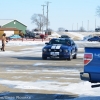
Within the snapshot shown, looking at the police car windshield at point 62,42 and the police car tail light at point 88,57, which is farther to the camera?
the police car windshield at point 62,42

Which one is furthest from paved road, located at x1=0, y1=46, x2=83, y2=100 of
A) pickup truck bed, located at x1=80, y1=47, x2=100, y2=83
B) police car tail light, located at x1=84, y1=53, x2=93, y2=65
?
police car tail light, located at x1=84, y1=53, x2=93, y2=65

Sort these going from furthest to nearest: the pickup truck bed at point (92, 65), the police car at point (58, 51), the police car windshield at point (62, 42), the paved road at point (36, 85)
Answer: the police car windshield at point (62, 42), the police car at point (58, 51), the paved road at point (36, 85), the pickup truck bed at point (92, 65)

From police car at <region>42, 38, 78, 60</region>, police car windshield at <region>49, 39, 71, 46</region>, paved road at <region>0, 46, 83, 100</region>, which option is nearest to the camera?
paved road at <region>0, 46, 83, 100</region>

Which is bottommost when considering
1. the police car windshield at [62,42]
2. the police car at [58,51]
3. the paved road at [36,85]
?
the paved road at [36,85]

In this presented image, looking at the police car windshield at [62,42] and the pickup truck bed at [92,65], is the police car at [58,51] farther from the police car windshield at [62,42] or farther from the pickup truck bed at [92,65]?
the pickup truck bed at [92,65]

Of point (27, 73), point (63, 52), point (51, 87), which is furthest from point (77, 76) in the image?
point (63, 52)

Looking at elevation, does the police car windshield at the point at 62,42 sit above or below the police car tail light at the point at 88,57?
below

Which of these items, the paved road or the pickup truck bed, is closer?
the pickup truck bed

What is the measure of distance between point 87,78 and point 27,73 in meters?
6.36

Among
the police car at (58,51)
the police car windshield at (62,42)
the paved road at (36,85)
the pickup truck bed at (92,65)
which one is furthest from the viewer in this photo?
the police car windshield at (62,42)

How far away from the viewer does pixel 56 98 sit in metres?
9.55

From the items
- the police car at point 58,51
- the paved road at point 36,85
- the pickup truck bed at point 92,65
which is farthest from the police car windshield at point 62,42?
the pickup truck bed at point 92,65

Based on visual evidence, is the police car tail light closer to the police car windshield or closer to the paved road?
the paved road

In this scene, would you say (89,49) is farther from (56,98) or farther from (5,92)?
(5,92)
